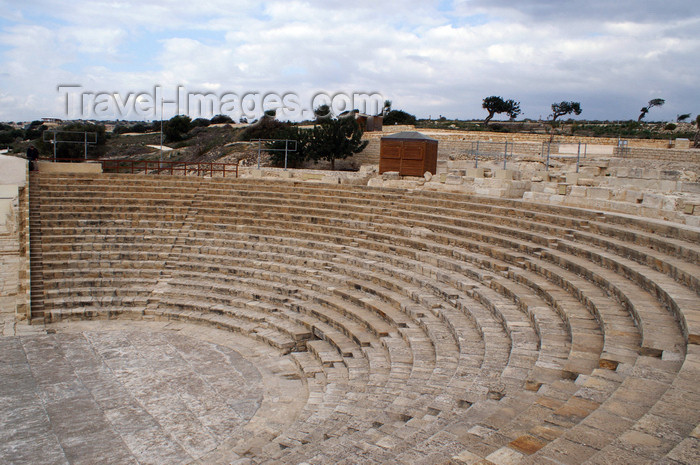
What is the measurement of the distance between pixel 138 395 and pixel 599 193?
10545mm

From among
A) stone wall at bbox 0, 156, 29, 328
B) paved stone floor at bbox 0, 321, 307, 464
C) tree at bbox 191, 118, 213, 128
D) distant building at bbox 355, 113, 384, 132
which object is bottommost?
paved stone floor at bbox 0, 321, 307, 464

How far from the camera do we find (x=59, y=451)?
670 cm

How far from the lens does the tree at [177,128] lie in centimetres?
5447

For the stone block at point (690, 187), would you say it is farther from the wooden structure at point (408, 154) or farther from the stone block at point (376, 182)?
the stone block at point (376, 182)

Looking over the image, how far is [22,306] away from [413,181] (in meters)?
11.4

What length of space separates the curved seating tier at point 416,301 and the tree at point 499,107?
45.3m

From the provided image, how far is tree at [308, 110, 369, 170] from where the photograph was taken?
105ft

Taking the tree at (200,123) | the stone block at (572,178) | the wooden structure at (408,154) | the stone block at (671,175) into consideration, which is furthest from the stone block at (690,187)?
the tree at (200,123)

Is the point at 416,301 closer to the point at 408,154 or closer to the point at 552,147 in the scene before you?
the point at 408,154

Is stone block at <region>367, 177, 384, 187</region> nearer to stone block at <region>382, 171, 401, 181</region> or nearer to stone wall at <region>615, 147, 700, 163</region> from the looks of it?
stone block at <region>382, 171, 401, 181</region>

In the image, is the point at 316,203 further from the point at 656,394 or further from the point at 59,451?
the point at 656,394

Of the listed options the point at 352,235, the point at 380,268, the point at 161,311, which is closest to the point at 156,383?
the point at 161,311

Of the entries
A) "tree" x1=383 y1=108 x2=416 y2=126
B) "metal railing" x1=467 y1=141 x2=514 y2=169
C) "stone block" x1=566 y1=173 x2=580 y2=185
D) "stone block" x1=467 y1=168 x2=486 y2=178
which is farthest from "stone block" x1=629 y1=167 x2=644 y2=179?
"tree" x1=383 y1=108 x2=416 y2=126

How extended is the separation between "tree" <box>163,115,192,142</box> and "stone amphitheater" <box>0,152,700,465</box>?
3846 centimetres
